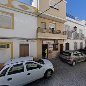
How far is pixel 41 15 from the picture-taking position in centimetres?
1478

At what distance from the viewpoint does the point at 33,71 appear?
7863 millimetres

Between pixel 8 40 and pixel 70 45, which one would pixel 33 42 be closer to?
pixel 8 40

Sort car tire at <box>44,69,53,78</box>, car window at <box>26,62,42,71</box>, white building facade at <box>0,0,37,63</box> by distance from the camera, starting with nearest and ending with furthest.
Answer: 1. car window at <box>26,62,42,71</box>
2. car tire at <box>44,69,53,78</box>
3. white building facade at <box>0,0,37,63</box>

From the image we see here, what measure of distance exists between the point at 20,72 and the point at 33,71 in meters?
0.95

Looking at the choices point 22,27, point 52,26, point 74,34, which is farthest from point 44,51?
point 74,34

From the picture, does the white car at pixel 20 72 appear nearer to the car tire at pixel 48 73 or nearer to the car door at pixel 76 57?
the car tire at pixel 48 73

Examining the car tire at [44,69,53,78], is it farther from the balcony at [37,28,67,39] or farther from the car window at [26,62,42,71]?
the balcony at [37,28,67,39]

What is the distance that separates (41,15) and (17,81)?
9.55 m

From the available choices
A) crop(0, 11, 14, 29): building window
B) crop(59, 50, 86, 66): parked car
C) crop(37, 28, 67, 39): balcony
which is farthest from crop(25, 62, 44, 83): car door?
crop(37, 28, 67, 39): balcony

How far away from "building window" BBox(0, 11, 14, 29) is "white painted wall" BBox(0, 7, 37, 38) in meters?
0.33

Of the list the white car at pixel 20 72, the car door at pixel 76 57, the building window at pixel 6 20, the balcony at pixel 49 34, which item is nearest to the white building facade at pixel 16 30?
the building window at pixel 6 20

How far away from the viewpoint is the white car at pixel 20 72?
6742 mm

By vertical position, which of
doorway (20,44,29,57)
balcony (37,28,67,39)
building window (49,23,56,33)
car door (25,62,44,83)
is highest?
→ building window (49,23,56,33)

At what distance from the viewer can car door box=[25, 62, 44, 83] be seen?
7640 mm
